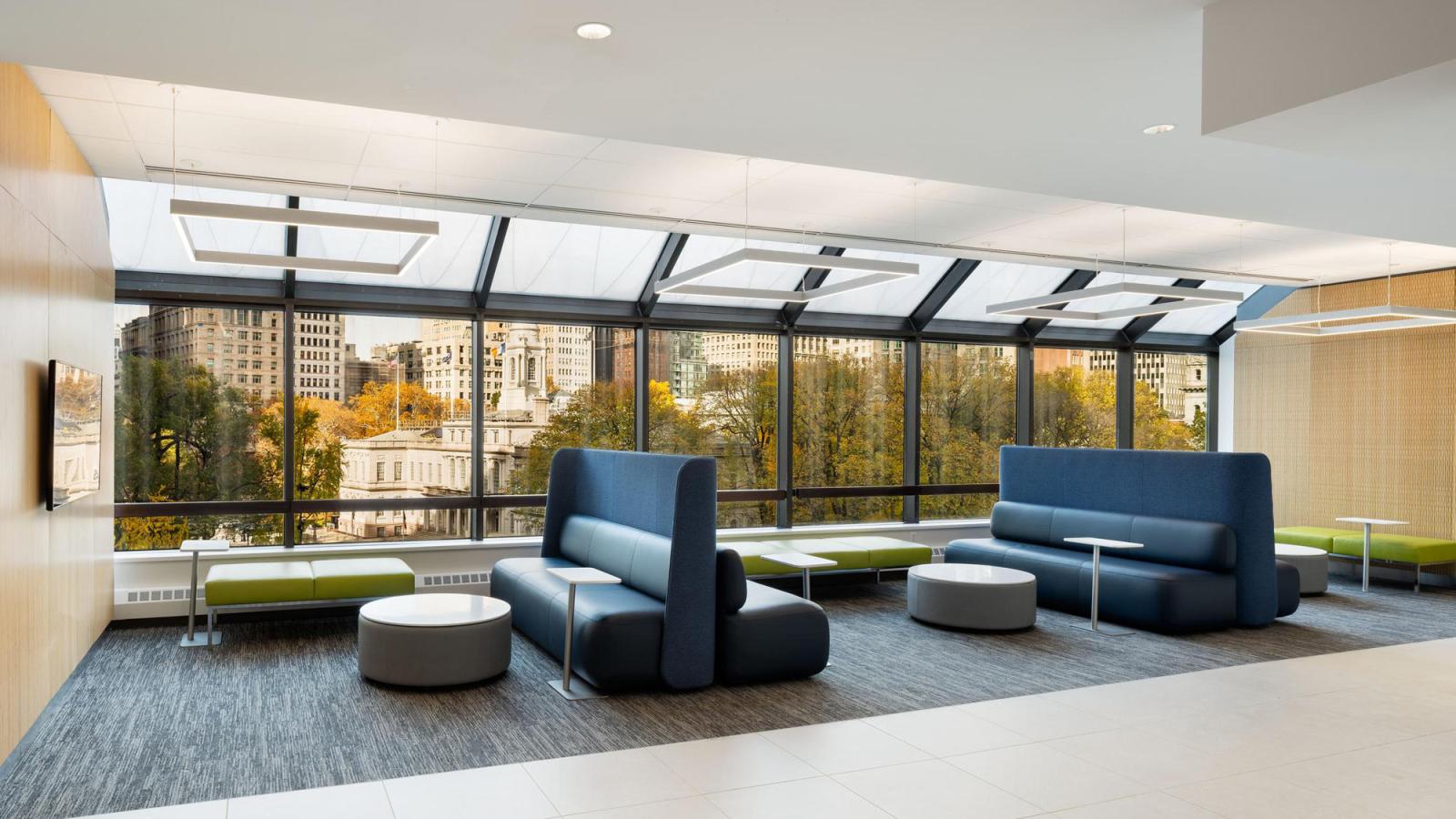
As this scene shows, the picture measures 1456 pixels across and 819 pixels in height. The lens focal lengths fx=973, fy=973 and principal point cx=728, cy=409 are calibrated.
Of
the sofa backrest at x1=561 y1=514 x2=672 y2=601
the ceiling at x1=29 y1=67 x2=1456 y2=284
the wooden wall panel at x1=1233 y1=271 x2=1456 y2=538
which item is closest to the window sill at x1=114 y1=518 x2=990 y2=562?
the sofa backrest at x1=561 y1=514 x2=672 y2=601

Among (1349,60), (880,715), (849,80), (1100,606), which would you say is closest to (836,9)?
(849,80)

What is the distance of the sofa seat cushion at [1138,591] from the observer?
7293 millimetres

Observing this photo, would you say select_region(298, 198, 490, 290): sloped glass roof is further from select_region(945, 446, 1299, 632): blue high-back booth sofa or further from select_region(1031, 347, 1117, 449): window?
select_region(1031, 347, 1117, 449): window

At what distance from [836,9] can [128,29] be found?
2.58 metres

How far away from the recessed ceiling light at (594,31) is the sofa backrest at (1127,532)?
6238mm

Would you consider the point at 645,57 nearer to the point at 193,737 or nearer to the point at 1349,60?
the point at 1349,60

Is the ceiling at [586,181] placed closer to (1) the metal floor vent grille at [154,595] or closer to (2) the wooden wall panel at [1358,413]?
(2) the wooden wall panel at [1358,413]

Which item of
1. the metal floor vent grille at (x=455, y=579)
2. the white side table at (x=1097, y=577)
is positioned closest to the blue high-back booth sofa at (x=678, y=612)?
the metal floor vent grille at (x=455, y=579)

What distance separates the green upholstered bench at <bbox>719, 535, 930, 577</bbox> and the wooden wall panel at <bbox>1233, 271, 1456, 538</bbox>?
527cm

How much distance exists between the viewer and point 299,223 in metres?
5.27

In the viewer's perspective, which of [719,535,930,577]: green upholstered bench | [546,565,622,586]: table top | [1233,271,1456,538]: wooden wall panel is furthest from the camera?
[1233,271,1456,538]: wooden wall panel

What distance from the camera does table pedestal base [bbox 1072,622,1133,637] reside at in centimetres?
740

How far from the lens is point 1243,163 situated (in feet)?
17.3

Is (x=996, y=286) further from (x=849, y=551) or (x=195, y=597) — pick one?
(x=195, y=597)
